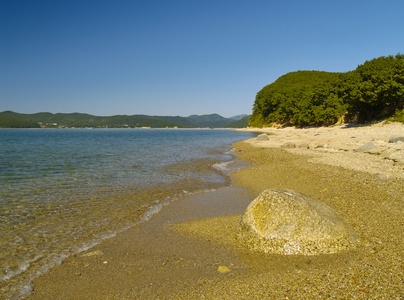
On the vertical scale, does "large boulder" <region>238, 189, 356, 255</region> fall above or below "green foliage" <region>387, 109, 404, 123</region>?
below

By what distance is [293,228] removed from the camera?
209 inches

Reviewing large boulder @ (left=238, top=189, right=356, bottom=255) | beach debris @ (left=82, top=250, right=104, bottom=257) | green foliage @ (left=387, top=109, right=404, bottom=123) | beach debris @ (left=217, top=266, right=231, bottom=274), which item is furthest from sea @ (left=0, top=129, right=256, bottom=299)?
green foliage @ (left=387, top=109, right=404, bottom=123)

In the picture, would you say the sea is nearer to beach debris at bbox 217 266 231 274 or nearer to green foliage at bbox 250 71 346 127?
beach debris at bbox 217 266 231 274

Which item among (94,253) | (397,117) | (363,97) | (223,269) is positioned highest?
(363,97)

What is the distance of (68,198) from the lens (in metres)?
10.2

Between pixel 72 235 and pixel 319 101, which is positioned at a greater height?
pixel 319 101

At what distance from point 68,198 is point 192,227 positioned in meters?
6.00

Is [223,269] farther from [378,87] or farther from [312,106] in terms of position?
[312,106]

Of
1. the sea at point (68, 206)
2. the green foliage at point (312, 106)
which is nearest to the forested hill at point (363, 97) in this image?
the green foliage at point (312, 106)

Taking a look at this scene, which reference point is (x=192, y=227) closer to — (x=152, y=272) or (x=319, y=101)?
(x=152, y=272)

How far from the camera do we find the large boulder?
205 inches

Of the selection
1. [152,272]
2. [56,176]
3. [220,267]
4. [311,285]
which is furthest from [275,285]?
[56,176]

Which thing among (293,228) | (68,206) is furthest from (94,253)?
(293,228)

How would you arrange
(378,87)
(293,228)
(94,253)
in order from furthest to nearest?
(378,87) < (94,253) < (293,228)
